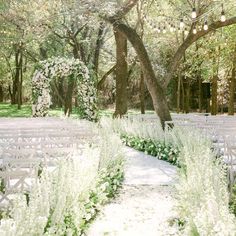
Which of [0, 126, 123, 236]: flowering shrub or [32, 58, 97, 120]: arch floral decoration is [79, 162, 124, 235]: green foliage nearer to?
[0, 126, 123, 236]: flowering shrub

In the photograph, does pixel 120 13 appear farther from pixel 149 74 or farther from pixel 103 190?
pixel 103 190

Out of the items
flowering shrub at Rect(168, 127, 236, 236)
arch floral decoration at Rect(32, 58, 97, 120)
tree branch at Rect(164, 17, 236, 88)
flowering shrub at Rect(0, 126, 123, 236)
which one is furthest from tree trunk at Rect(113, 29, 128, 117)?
flowering shrub at Rect(0, 126, 123, 236)

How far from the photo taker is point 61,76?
23906 mm

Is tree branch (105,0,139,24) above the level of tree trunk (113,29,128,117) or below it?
above

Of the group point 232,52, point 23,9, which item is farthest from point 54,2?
point 232,52

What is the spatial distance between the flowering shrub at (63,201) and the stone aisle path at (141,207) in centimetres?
26

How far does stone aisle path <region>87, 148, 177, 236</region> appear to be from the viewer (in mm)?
7352

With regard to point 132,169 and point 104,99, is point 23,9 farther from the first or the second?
point 104,99

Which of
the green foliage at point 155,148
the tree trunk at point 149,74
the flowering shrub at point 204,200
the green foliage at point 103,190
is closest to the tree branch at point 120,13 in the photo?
the tree trunk at point 149,74

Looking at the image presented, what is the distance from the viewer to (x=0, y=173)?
22.7ft

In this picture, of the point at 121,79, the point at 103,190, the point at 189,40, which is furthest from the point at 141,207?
the point at 121,79

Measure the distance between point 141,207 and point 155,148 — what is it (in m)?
6.72

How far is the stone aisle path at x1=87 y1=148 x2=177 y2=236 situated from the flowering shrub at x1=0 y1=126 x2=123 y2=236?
26cm

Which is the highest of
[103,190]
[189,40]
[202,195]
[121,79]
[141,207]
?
[189,40]
